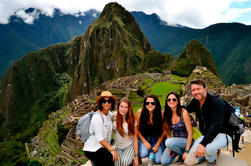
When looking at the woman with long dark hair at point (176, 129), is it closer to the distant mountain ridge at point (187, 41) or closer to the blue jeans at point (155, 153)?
the blue jeans at point (155, 153)

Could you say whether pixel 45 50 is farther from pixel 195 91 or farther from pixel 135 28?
pixel 195 91

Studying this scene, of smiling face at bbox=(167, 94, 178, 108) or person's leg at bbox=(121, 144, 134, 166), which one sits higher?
smiling face at bbox=(167, 94, 178, 108)

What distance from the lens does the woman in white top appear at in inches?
155

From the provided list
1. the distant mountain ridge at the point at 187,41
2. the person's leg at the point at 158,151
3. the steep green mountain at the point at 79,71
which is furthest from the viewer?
the steep green mountain at the point at 79,71

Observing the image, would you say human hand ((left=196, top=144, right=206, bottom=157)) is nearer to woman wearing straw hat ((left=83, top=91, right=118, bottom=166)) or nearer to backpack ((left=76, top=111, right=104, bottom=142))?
woman wearing straw hat ((left=83, top=91, right=118, bottom=166))

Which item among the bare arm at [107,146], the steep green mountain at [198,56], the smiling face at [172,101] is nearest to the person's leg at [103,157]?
the bare arm at [107,146]

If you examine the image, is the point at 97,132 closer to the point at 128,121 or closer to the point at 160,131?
the point at 128,121

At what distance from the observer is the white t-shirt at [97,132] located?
3.54 meters

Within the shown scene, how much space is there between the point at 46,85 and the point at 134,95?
116 meters

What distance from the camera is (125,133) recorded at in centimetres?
406

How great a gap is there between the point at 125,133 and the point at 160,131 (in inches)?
33.6

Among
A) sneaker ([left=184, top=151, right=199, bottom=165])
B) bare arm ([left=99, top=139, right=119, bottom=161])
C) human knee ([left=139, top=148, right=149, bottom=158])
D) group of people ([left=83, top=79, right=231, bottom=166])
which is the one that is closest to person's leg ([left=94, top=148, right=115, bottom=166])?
group of people ([left=83, top=79, right=231, bottom=166])

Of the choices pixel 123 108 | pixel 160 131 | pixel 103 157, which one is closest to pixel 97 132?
pixel 103 157

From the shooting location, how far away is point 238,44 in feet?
300
